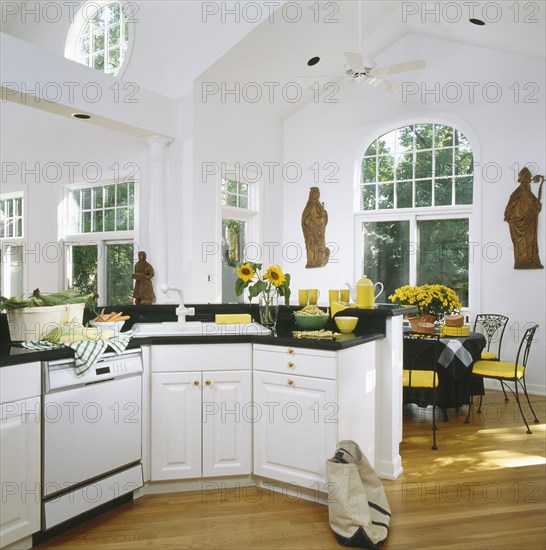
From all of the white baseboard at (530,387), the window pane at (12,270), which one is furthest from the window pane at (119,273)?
the white baseboard at (530,387)

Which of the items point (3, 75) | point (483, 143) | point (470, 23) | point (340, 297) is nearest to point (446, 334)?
point (340, 297)

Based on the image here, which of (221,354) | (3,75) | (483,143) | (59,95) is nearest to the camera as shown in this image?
(221,354)

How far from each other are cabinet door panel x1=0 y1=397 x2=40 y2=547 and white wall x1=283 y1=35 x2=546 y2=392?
17.0 feet

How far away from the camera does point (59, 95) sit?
470 cm

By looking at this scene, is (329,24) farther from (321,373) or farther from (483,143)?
(321,373)

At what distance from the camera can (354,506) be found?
262 centimetres

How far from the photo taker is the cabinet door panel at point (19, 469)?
235 centimetres

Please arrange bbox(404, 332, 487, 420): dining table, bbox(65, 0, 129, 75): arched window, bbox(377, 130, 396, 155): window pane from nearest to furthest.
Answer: bbox(404, 332, 487, 420): dining table → bbox(65, 0, 129, 75): arched window → bbox(377, 130, 396, 155): window pane

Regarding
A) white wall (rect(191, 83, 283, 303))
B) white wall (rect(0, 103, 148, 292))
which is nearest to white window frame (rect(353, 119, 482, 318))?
white wall (rect(191, 83, 283, 303))

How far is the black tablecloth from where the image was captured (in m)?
4.47

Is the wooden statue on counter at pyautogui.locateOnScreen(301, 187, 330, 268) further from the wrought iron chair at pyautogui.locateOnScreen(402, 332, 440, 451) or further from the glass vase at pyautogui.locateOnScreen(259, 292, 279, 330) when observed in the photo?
the glass vase at pyautogui.locateOnScreen(259, 292, 279, 330)

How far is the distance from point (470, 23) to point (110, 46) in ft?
14.1

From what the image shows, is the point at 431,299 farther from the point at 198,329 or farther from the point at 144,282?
the point at 144,282

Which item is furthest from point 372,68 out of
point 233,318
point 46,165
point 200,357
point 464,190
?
point 46,165
